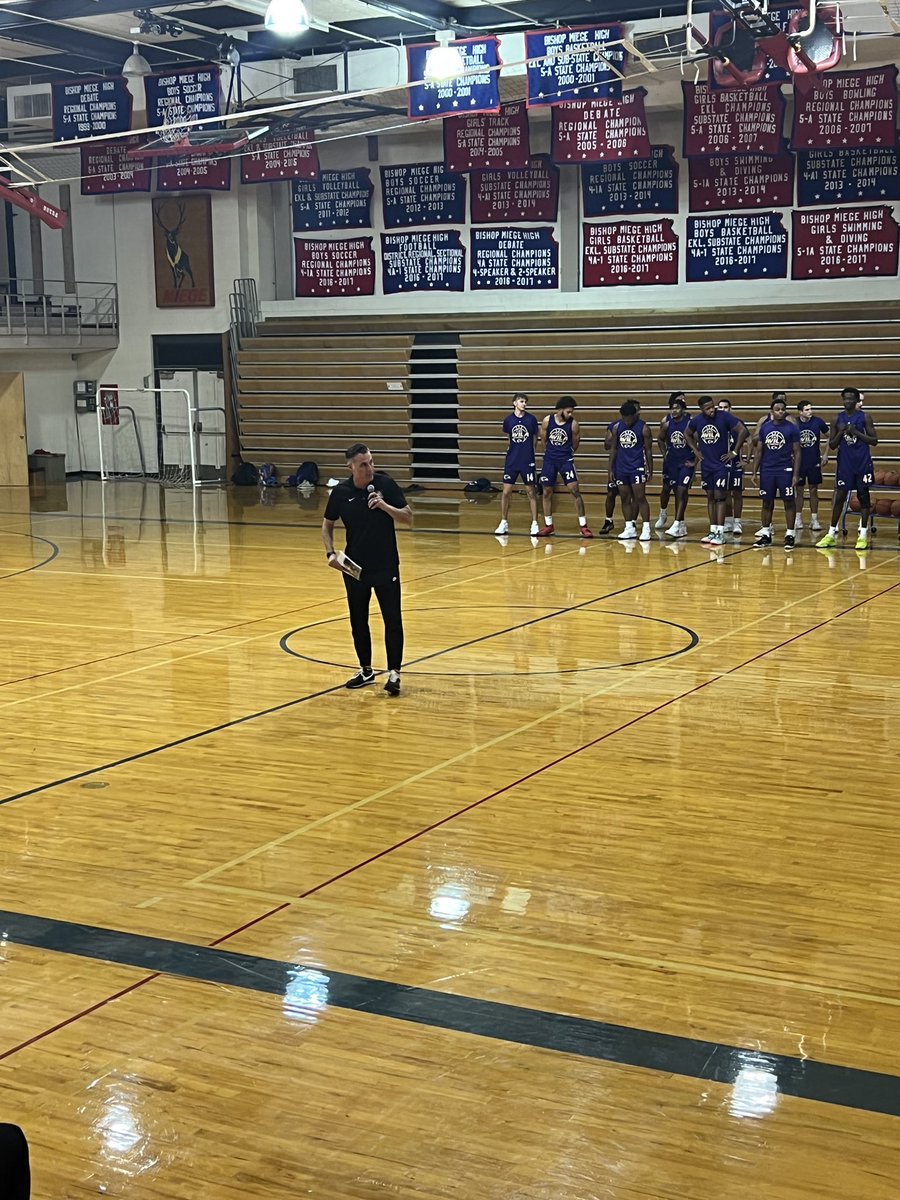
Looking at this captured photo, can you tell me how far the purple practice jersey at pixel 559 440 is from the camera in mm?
17172

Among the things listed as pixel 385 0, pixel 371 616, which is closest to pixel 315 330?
pixel 385 0

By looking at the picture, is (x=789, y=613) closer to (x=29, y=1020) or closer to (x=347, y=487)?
(x=347, y=487)

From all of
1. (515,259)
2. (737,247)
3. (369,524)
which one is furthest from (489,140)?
(369,524)

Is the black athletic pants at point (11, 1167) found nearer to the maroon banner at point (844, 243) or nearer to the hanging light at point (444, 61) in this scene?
the hanging light at point (444, 61)

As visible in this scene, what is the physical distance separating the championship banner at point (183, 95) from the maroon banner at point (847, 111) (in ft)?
24.9

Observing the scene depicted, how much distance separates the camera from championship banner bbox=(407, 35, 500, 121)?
1609 centimetres

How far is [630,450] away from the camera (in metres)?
16.8

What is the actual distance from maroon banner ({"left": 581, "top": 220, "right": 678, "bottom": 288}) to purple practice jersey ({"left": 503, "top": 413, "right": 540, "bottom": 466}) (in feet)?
21.4

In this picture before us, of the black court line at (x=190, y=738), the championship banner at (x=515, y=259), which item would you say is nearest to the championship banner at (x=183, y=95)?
the championship banner at (x=515, y=259)

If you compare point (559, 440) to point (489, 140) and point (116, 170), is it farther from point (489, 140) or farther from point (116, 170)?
point (116, 170)

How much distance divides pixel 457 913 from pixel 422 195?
20762mm

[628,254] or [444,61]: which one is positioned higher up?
[444,61]

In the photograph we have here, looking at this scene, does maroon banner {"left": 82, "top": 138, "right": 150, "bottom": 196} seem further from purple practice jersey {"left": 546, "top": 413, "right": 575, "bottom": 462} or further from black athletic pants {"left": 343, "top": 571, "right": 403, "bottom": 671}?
black athletic pants {"left": 343, "top": 571, "right": 403, "bottom": 671}

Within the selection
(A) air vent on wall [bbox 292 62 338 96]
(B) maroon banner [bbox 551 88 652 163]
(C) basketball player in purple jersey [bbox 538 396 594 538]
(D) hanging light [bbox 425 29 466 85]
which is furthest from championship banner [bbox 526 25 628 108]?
(A) air vent on wall [bbox 292 62 338 96]
